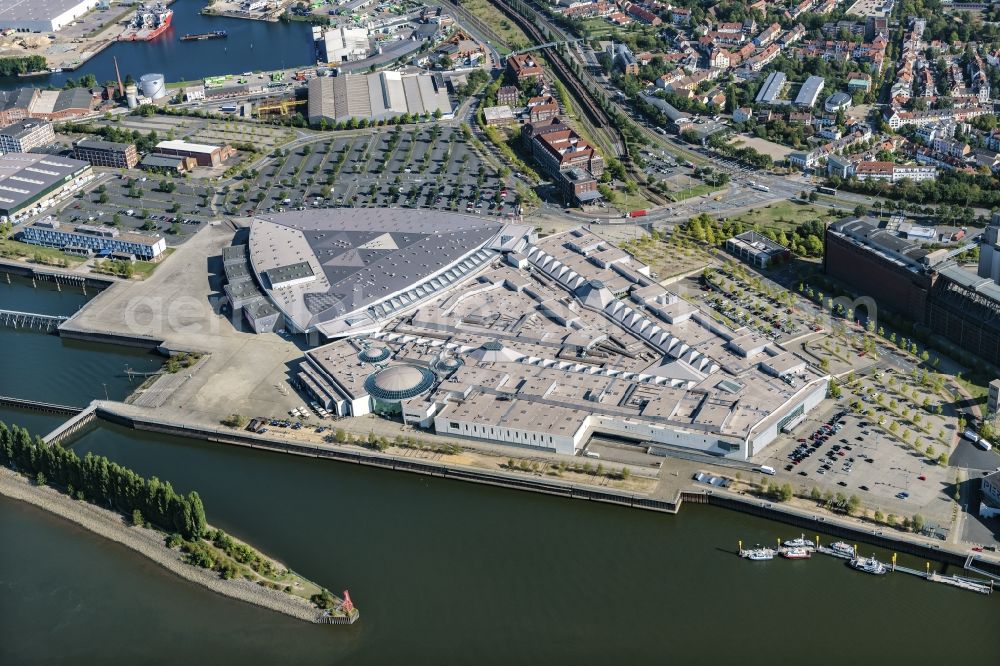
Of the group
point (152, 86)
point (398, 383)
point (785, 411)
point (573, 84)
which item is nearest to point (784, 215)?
point (785, 411)

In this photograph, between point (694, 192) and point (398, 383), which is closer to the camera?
point (398, 383)

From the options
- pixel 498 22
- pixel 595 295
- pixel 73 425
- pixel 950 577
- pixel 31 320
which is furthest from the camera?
pixel 498 22

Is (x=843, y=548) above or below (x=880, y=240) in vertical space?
below

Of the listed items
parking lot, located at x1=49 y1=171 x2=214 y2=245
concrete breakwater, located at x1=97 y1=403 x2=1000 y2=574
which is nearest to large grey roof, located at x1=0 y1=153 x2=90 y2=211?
parking lot, located at x1=49 y1=171 x2=214 y2=245

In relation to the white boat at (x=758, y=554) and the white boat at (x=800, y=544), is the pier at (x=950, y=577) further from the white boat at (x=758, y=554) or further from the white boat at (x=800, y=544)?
the white boat at (x=758, y=554)

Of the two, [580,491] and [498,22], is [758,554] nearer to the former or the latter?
[580,491]

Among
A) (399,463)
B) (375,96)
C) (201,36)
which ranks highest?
(201,36)

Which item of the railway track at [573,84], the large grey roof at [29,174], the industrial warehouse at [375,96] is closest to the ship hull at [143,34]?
the industrial warehouse at [375,96]
